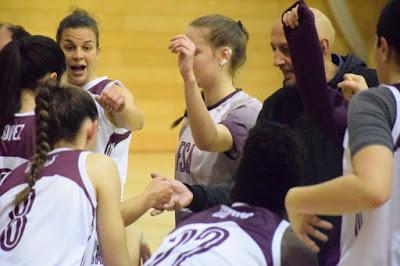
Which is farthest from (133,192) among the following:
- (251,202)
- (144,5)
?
(251,202)

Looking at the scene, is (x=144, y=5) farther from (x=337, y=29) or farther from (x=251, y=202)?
(x=251, y=202)

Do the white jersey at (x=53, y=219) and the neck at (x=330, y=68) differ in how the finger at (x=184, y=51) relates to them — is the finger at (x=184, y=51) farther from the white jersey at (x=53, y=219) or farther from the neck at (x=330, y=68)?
the white jersey at (x=53, y=219)

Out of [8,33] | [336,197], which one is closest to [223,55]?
[8,33]

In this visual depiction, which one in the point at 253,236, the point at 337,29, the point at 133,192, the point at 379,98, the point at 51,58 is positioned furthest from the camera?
the point at 337,29

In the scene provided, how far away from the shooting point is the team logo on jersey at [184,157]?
2848 millimetres

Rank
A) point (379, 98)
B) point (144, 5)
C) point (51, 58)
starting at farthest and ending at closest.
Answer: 1. point (144, 5)
2. point (51, 58)
3. point (379, 98)

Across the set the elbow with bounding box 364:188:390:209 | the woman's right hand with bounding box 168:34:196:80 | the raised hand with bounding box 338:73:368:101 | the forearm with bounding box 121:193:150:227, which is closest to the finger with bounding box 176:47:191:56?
the woman's right hand with bounding box 168:34:196:80

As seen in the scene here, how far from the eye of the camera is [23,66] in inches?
104

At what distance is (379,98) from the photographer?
5.34ft

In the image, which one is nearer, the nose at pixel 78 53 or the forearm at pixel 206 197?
the forearm at pixel 206 197

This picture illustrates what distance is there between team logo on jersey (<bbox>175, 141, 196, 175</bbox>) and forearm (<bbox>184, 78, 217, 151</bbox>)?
276 mm

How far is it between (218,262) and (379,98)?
47 centimetres

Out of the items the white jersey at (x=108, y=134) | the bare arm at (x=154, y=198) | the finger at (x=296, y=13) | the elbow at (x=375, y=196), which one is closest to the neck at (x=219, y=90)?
the white jersey at (x=108, y=134)

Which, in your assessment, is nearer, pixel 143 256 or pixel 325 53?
pixel 325 53
